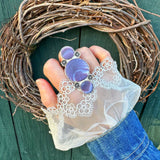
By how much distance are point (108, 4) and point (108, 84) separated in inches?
9.7

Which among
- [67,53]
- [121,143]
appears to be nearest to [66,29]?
[67,53]

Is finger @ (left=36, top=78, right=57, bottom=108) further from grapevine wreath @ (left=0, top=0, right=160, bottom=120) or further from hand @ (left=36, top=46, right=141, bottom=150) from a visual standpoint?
grapevine wreath @ (left=0, top=0, right=160, bottom=120)

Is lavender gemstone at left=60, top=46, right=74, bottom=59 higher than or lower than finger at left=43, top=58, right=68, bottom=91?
higher

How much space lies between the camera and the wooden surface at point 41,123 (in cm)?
59

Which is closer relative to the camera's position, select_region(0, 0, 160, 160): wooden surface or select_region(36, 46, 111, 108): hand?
select_region(36, 46, 111, 108): hand

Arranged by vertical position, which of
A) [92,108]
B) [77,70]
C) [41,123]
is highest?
[77,70]

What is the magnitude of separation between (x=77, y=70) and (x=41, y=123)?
1.28ft

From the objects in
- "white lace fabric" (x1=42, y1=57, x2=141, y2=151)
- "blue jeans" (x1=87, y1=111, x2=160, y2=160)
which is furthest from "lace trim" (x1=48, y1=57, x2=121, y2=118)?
"blue jeans" (x1=87, y1=111, x2=160, y2=160)

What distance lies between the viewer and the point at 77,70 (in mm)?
427

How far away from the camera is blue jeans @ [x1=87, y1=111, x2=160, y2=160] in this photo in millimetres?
476

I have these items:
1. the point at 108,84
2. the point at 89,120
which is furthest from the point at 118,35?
the point at 89,120

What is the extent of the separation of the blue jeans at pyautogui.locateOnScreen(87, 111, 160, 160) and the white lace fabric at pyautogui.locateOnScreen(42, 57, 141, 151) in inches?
1.0

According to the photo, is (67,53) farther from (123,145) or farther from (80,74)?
(123,145)

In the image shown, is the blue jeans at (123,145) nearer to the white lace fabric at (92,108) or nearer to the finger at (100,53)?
the white lace fabric at (92,108)
